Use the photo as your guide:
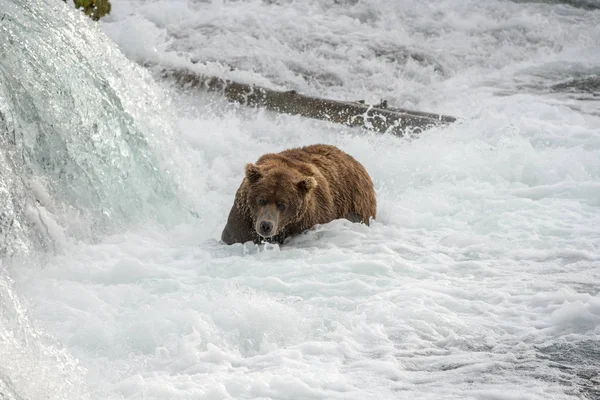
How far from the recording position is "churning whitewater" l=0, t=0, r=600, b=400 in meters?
5.18

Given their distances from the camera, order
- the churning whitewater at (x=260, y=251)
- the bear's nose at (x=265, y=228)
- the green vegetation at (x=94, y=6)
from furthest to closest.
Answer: the green vegetation at (x=94, y=6) → the bear's nose at (x=265, y=228) → the churning whitewater at (x=260, y=251)

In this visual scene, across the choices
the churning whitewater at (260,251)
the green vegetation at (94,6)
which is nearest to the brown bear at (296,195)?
the churning whitewater at (260,251)

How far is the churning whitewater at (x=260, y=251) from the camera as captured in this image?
5.18 m

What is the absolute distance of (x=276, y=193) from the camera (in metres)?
7.78

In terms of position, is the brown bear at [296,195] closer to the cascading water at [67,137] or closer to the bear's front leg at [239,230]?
the bear's front leg at [239,230]

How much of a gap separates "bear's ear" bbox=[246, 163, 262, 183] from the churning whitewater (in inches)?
24.5

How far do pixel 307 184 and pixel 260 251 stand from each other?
25.9 inches

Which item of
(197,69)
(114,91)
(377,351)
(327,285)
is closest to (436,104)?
(197,69)

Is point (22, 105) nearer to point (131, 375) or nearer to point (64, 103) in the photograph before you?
point (64, 103)

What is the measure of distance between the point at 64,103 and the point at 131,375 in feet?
10.5

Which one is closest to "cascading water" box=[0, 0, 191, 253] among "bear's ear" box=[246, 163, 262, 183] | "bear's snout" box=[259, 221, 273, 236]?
"bear's ear" box=[246, 163, 262, 183]

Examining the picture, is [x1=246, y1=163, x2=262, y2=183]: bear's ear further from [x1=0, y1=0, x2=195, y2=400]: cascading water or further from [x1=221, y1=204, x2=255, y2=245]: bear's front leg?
[x1=0, y1=0, x2=195, y2=400]: cascading water

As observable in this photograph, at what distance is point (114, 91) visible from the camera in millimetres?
8383

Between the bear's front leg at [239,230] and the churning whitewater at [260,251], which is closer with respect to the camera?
the churning whitewater at [260,251]
